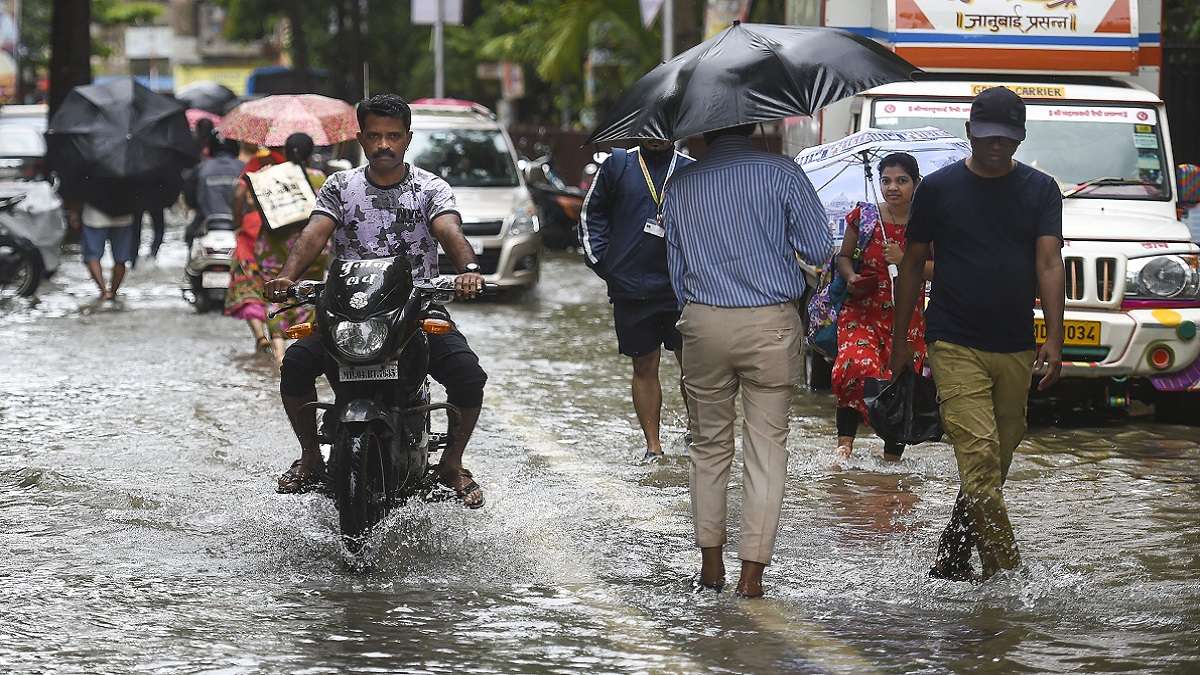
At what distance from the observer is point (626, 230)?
9.43 metres

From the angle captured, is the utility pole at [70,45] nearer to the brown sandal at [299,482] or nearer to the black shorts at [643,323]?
the black shorts at [643,323]

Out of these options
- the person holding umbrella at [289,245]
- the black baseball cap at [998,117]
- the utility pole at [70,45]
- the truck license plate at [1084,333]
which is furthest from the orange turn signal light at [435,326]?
the utility pole at [70,45]

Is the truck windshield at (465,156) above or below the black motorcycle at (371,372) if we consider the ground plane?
above

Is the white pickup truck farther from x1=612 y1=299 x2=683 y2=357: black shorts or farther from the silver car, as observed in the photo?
the silver car

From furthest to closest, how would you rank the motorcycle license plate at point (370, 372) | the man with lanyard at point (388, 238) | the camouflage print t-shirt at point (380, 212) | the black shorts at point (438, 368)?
the camouflage print t-shirt at point (380, 212)
the man with lanyard at point (388, 238)
the black shorts at point (438, 368)
the motorcycle license plate at point (370, 372)

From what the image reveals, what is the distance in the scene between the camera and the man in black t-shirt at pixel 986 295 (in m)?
6.68

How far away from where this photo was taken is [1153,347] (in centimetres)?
1077

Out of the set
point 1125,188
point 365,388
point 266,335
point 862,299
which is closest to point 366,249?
point 365,388

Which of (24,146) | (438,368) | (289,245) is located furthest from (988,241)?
(24,146)

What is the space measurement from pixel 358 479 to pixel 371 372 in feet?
1.37

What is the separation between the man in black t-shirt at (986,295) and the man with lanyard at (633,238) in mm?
2596

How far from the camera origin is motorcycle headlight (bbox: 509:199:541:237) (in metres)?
18.6

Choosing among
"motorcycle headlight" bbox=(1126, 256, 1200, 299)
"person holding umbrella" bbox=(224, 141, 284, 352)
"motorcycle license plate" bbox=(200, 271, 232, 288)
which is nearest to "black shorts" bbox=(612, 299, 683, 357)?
"motorcycle headlight" bbox=(1126, 256, 1200, 299)

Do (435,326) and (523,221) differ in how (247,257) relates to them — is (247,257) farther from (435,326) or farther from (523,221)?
(435,326)
